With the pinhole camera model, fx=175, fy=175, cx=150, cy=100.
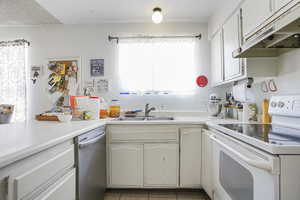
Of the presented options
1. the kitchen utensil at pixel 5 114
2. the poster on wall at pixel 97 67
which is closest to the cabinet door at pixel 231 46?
the poster on wall at pixel 97 67

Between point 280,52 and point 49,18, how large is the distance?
2.77 metres

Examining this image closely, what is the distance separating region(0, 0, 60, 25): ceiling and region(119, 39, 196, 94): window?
1081mm

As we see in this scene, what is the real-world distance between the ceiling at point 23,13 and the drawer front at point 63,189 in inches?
81.2

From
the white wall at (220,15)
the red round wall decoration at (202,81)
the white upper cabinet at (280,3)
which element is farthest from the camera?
the red round wall decoration at (202,81)

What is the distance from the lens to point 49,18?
2.43 metres

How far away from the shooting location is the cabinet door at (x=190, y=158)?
187cm

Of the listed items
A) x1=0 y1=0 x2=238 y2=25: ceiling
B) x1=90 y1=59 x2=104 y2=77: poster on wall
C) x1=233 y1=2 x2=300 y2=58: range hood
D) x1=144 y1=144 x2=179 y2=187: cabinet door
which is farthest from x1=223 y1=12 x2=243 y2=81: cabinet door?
x1=90 y1=59 x2=104 y2=77: poster on wall

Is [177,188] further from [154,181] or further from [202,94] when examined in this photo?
[202,94]

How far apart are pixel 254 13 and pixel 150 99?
1.59 meters

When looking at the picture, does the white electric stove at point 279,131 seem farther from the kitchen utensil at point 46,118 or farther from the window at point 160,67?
the kitchen utensil at point 46,118

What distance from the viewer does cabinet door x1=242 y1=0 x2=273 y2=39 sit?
126cm

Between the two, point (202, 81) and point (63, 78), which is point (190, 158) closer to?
point (202, 81)

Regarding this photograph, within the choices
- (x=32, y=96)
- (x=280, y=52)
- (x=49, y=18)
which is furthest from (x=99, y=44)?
(x=280, y=52)

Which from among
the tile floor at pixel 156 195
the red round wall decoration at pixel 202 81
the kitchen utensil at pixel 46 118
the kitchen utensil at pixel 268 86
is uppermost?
the red round wall decoration at pixel 202 81
